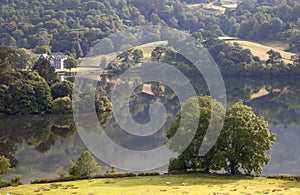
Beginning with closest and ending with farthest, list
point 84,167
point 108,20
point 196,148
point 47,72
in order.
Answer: point 196,148, point 84,167, point 47,72, point 108,20

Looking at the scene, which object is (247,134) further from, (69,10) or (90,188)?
(69,10)

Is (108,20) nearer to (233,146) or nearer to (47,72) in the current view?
(47,72)

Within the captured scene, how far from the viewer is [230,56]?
103562 mm

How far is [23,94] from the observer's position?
61.9m

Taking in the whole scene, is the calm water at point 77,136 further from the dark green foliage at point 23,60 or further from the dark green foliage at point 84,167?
the dark green foliage at point 23,60

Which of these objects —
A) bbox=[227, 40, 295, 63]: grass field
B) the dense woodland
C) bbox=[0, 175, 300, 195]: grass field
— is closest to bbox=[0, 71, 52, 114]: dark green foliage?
the dense woodland

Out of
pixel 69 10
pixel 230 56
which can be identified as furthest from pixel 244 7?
pixel 230 56

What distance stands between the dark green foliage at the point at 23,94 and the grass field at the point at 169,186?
1364 inches

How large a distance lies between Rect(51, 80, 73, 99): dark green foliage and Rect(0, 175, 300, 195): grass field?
121 feet

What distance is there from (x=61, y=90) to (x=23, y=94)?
5223 mm

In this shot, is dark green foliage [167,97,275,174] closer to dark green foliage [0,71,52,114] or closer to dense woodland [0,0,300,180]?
dense woodland [0,0,300,180]

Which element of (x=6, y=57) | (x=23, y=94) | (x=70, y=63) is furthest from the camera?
(x=70, y=63)

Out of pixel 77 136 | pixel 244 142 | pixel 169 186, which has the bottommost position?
pixel 169 186

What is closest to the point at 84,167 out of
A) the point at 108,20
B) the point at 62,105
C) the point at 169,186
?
the point at 169,186
